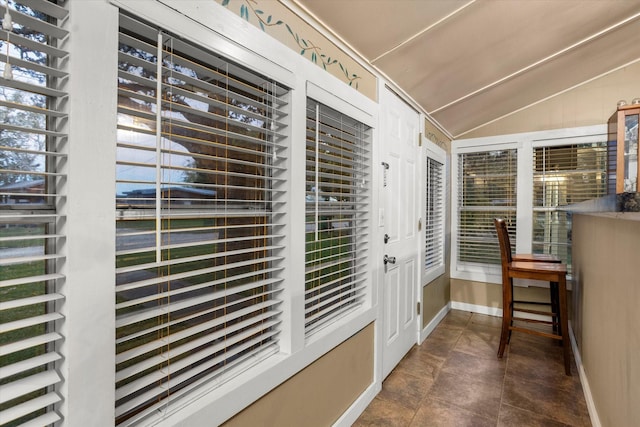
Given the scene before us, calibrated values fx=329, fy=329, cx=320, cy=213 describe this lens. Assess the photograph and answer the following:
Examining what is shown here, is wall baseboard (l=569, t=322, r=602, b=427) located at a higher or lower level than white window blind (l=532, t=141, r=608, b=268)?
lower

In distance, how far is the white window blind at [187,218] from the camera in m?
0.96

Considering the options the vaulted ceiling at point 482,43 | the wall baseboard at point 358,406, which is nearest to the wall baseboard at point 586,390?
the wall baseboard at point 358,406

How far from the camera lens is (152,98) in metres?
0.98

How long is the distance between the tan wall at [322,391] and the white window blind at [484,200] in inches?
101

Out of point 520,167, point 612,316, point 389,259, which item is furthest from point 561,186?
point 389,259

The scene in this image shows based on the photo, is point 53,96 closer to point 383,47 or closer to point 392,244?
point 383,47

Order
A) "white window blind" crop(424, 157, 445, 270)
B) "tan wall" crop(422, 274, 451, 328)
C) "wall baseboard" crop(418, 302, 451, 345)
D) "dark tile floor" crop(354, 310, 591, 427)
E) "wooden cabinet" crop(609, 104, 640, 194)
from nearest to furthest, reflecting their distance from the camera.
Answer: "dark tile floor" crop(354, 310, 591, 427), "wooden cabinet" crop(609, 104, 640, 194), "wall baseboard" crop(418, 302, 451, 345), "tan wall" crop(422, 274, 451, 328), "white window blind" crop(424, 157, 445, 270)

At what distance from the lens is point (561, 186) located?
12.2 ft

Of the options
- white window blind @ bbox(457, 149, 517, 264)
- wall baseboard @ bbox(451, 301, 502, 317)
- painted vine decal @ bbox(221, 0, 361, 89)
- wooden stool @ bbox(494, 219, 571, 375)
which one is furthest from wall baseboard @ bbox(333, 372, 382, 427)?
white window blind @ bbox(457, 149, 517, 264)

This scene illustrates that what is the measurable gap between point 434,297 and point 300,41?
3057 mm

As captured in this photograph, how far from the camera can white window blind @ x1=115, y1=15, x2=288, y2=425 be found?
37.8 inches

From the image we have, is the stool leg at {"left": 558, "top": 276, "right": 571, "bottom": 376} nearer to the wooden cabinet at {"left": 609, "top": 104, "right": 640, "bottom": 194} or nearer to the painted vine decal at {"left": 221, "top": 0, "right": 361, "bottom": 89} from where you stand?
the wooden cabinet at {"left": 609, "top": 104, "right": 640, "bottom": 194}

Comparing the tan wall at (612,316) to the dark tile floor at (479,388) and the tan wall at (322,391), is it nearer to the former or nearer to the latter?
the dark tile floor at (479,388)

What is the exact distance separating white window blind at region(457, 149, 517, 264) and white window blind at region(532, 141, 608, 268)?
0.25 m
